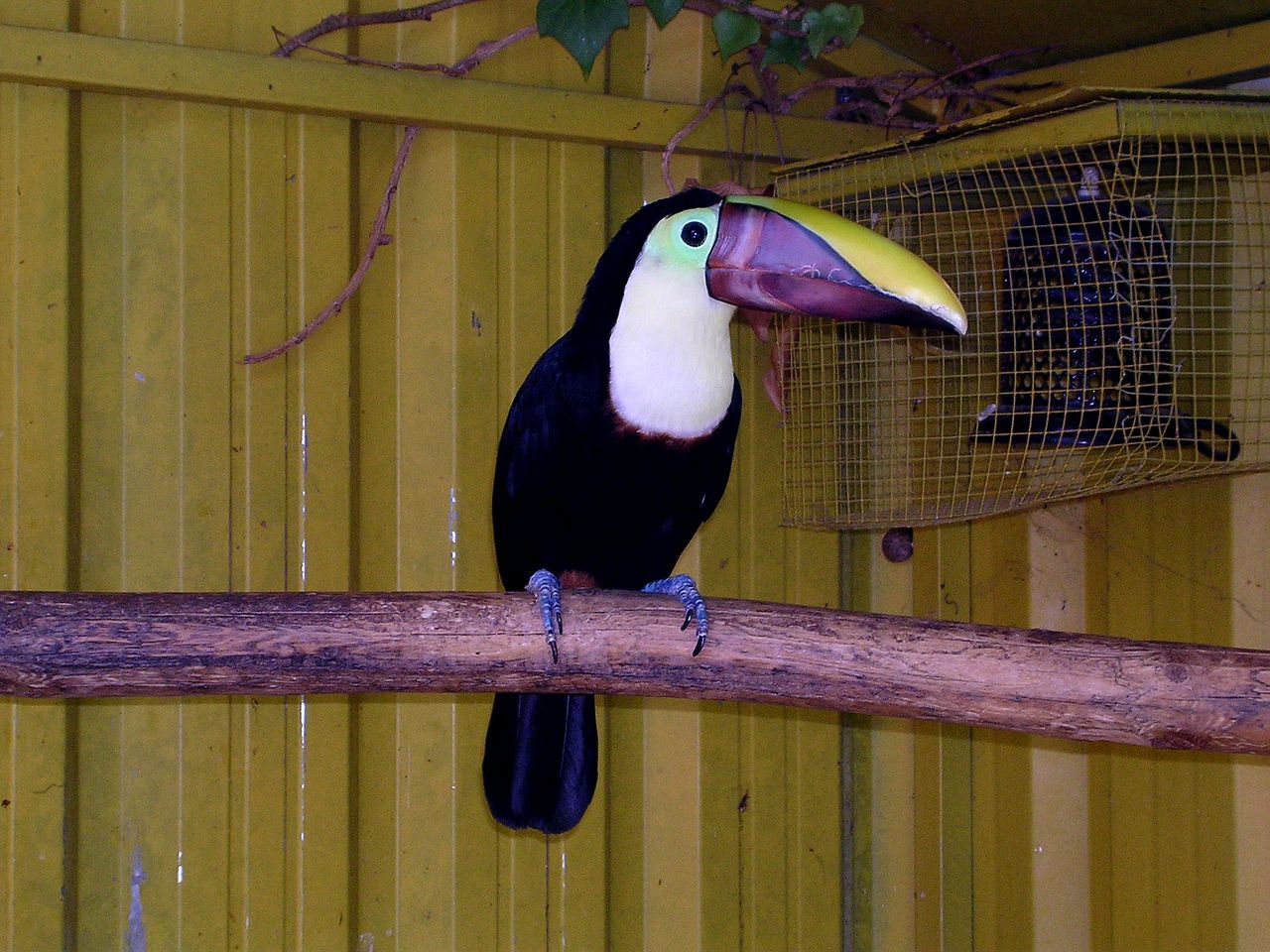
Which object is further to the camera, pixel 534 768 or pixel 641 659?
pixel 534 768

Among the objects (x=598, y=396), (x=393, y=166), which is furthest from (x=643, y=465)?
(x=393, y=166)

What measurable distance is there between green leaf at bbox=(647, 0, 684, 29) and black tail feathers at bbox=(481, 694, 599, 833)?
46.7 inches

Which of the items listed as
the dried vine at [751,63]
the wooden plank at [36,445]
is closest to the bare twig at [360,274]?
the dried vine at [751,63]

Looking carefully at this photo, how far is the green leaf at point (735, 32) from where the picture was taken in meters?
2.21

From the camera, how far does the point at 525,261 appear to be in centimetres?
246

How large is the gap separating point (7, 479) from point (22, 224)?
1.47ft

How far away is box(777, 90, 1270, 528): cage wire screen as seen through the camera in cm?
200

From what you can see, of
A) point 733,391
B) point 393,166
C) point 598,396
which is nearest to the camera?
point 598,396

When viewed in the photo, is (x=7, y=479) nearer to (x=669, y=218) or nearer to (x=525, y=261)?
(x=525, y=261)

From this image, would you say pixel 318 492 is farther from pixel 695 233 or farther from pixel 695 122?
pixel 695 122

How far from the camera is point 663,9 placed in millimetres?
2107

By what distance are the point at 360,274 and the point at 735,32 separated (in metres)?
0.83

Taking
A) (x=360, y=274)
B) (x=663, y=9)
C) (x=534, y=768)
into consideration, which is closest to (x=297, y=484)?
(x=360, y=274)

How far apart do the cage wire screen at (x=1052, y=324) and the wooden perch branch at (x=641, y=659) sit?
55cm
